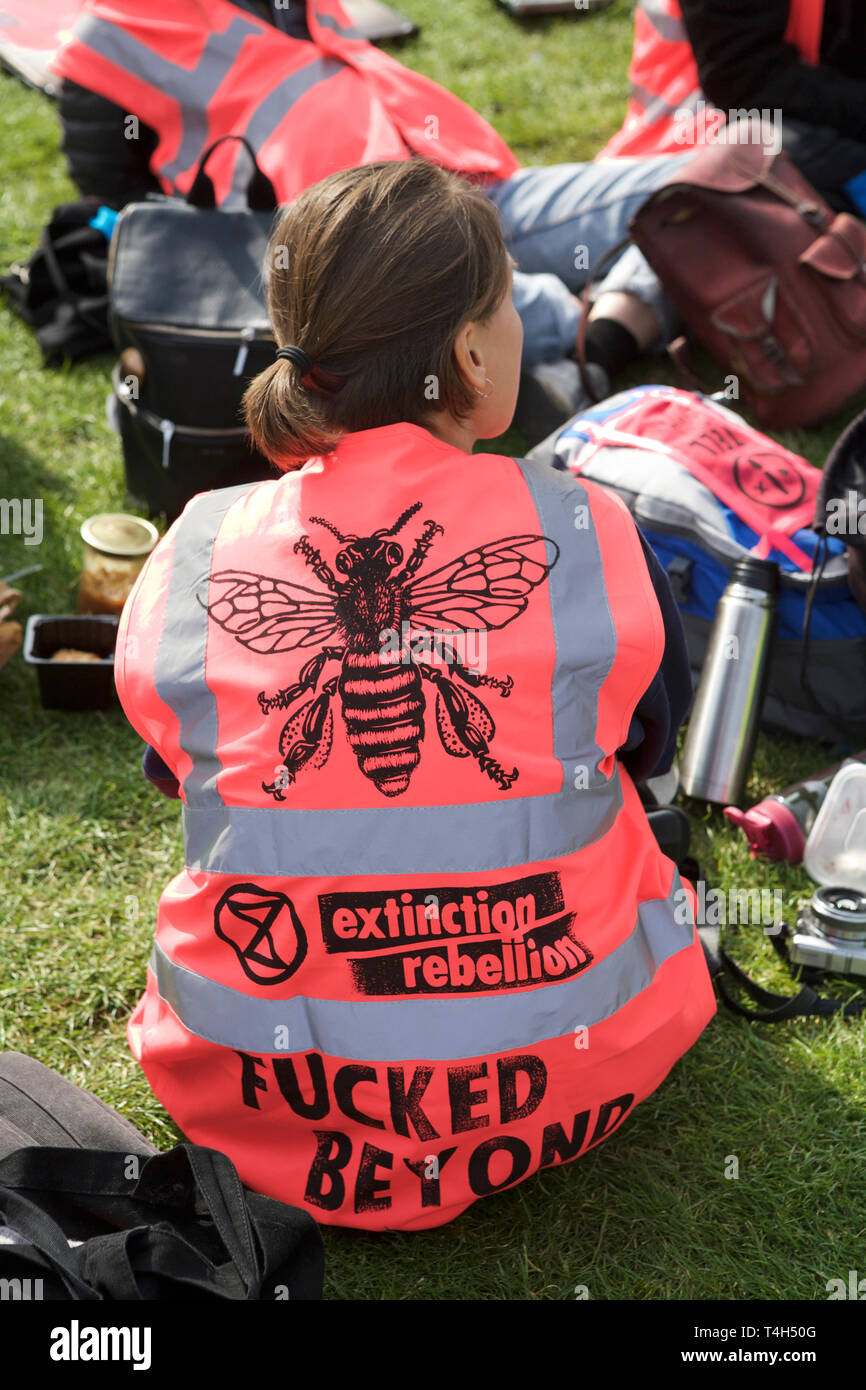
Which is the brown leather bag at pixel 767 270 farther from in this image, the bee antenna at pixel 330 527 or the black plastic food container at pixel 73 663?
the bee antenna at pixel 330 527

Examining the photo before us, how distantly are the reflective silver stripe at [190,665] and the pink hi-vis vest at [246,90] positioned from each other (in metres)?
2.00

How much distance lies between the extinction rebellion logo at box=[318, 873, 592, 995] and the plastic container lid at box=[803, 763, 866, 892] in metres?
0.95

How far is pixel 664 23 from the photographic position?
4.31 meters

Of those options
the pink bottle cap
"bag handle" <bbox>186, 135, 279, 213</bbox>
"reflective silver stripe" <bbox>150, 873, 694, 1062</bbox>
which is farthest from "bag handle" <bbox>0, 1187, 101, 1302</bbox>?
"bag handle" <bbox>186, 135, 279, 213</bbox>

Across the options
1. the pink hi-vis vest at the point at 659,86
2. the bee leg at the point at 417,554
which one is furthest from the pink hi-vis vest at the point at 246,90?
the bee leg at the point at 417,554

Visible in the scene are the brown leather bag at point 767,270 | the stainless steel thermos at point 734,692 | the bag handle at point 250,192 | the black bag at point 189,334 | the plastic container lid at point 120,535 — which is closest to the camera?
the stainless steel thermos at point 734,692

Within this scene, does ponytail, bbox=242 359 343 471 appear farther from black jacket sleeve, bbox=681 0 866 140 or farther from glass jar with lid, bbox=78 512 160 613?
black jacket sleeve, bbox=681 0 866 140

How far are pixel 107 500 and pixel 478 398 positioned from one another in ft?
5.93

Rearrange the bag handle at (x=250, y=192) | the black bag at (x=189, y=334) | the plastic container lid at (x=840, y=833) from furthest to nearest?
the bag handle at (x=250, y=192)
the black bag at (x=189, y=334)
the plastic container lid at (x=840, y=833)

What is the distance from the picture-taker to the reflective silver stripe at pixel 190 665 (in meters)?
1.78

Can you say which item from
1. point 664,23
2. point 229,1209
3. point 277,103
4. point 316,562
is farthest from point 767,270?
point 229,1209

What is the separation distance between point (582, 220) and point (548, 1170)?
2.87 metres
